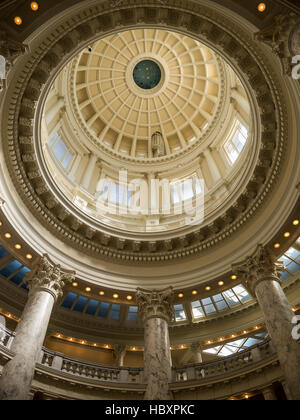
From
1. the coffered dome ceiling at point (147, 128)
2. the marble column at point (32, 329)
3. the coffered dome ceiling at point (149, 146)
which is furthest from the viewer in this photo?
the coffered dome ceiling at point (147, 128)

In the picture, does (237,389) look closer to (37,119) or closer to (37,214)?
(37,214)

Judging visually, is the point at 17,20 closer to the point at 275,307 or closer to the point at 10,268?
the point at 10,268

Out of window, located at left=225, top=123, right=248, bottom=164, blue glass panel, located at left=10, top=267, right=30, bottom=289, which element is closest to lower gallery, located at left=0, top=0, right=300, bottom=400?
window, located at left=225, top=123, right=248, bottom=164

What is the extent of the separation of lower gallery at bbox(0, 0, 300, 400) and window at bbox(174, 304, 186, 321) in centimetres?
9

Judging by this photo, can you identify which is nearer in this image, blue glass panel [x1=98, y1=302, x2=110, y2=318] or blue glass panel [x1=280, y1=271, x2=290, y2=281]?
blue glass panel [x1=280, y1=271, x2=290, y2=281]

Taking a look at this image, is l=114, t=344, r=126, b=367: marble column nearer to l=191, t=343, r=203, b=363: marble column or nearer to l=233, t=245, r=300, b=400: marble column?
l=191, t=343, r=203, b=363: marble column

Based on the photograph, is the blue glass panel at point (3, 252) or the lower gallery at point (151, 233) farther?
the blue glass panel at point (3, 252)

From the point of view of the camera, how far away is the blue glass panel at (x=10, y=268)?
1838 cm

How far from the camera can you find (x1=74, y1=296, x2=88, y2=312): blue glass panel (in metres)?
19.9

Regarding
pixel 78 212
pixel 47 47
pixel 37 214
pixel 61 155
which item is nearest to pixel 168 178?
pixel 61 155

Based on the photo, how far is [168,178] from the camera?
92.0 ft

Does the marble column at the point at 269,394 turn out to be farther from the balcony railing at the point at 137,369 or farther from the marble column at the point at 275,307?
the marble column at the point at 275,307

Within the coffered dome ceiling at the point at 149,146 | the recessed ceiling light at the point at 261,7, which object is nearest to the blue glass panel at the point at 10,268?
the coffered dome ceiling at the point at 149,146

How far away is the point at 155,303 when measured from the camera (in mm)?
17125
